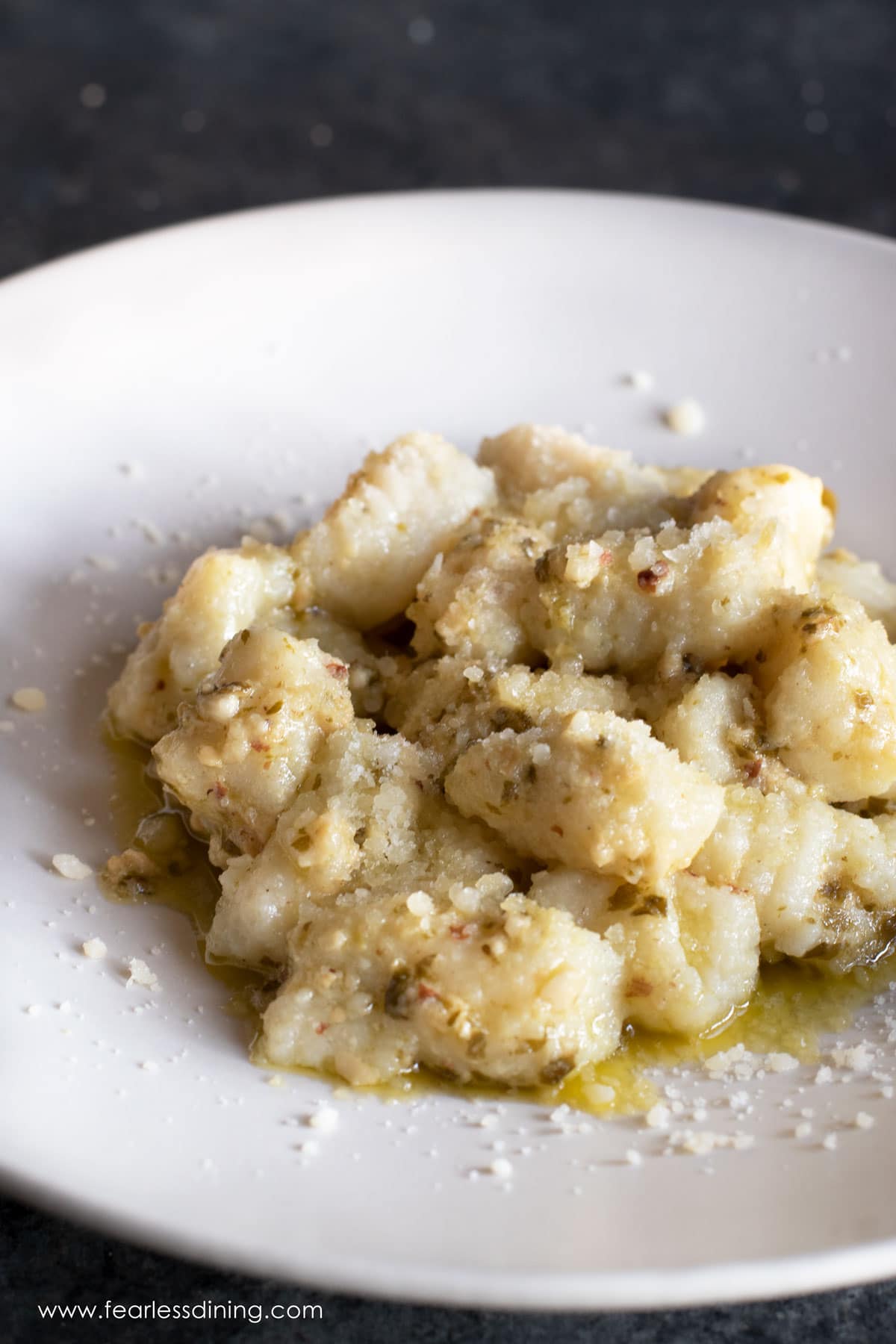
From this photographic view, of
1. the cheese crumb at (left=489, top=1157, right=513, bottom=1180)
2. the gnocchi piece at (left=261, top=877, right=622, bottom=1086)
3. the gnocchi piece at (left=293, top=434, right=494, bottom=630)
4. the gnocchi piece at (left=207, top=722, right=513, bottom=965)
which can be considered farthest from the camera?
the gnocchi piece at (left=293, top=434, right=494, bottom=630)

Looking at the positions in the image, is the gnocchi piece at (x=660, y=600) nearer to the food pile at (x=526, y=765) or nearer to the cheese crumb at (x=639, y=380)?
the food pile at (x=526, y=765)

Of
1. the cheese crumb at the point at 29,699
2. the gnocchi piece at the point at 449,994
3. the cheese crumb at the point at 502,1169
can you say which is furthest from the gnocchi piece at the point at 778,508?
the cheese crumb at the point at 29,699

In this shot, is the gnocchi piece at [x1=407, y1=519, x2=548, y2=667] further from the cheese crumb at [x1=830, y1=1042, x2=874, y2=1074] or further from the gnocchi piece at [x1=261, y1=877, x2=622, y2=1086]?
the cheese crumb at [x1=830, y1=1042, x2=874, y2=1074]

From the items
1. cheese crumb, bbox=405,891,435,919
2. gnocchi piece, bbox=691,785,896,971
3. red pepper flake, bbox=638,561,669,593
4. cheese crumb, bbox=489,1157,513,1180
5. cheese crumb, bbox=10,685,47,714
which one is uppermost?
red pepper flake, bbox=638,561,669,593

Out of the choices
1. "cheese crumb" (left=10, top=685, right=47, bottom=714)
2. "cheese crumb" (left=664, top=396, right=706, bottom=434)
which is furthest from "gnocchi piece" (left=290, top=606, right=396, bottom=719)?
"cheese crumb" (left=664, top=396, right=706, bottom=434)

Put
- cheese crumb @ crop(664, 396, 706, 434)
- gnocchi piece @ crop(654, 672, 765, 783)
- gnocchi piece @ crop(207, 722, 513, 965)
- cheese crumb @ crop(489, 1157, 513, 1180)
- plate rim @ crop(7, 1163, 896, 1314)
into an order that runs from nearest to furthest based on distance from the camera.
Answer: plate rim @ crop(7, 1163, 896, 1314) → cheese crumb @ crop(489, 1157, 513, 1180) → gnocchi piece @ crop(207, 722, 513, 965) → gnocchi piece @ crop(654, 672, 765, 783) → cheese crumb @ crop(664, 396, 706, 434)

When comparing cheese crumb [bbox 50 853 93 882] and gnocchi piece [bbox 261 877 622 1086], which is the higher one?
gnocchi piece [bbox 261 877 622 1086]

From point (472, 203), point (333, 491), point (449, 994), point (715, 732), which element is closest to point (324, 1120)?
point (449, 994)
